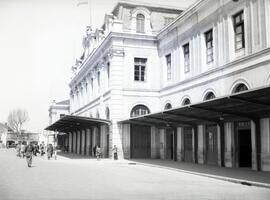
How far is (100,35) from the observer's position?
38375mm

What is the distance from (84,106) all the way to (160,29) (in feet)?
52.8

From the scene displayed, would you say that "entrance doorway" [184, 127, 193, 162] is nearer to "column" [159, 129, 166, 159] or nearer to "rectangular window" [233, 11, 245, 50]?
"column" [159, 129, 166, 159]

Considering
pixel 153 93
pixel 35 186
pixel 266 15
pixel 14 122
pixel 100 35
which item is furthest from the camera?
pixel 14 122

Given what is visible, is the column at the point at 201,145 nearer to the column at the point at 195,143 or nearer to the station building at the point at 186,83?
the station building at the point at 186,83

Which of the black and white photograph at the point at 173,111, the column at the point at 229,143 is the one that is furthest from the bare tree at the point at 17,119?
the column at the point at 229,143

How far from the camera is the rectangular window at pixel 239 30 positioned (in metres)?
21.0

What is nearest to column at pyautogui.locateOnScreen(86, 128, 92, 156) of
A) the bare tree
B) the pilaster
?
the pilaster

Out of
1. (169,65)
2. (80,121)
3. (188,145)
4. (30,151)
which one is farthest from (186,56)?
(30,151)

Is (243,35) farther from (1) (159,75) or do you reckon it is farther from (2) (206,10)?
(1) (159,75)

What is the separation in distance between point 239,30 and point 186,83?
262 inches

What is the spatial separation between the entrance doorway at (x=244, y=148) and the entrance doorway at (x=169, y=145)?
915cm

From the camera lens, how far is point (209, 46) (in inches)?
975

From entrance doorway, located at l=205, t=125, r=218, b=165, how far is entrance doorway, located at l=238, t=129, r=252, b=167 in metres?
2.17

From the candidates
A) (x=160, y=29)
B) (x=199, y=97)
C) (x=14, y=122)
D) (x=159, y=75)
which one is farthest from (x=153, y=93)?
(x=14, y=122)
